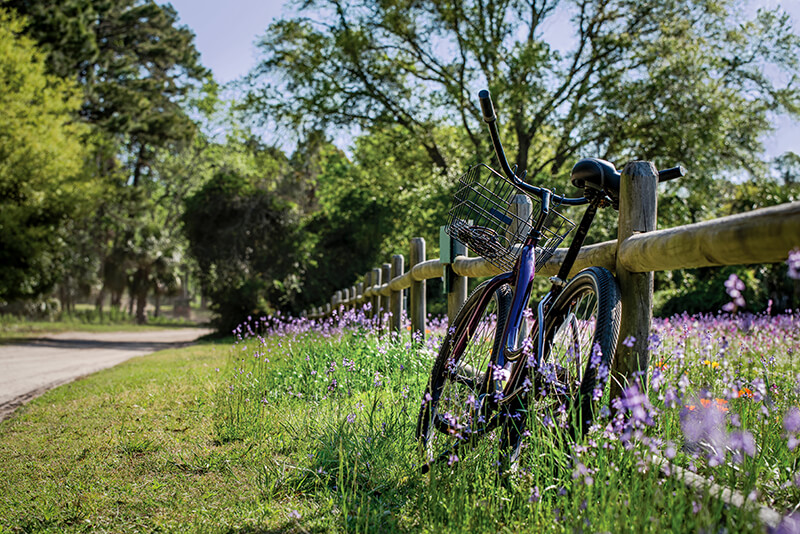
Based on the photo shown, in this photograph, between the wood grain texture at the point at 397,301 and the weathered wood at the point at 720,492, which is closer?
the weathered wood at the point at 720,492

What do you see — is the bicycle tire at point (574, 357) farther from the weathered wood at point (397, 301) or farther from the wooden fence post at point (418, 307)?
the weathered wood at point (397, 301)

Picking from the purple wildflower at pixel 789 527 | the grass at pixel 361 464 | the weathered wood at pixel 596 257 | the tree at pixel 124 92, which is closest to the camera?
the purple wildflower at pixel 789 527

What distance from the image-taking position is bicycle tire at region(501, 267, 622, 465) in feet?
7.25

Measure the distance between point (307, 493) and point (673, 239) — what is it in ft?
6.26

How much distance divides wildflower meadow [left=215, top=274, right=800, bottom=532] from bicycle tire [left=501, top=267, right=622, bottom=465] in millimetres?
71

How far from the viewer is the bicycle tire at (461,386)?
2.68 m

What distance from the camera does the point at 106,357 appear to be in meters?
12.3

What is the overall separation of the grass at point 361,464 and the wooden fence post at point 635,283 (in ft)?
0.59

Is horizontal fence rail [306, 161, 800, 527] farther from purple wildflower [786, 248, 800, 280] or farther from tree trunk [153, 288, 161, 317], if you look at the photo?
tree trunk [153, 288, 161, 317]

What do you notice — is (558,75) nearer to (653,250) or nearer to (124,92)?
(653,250)

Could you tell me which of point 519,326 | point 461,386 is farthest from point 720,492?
point 461,386

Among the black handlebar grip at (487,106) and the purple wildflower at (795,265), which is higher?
the black handlebar grip at (487,106)

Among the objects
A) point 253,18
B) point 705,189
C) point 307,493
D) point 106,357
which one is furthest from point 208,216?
point 307,493

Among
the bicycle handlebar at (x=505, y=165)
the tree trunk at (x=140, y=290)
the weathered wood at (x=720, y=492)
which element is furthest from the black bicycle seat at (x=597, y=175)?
the tree trunk at (x=140, y=290)
